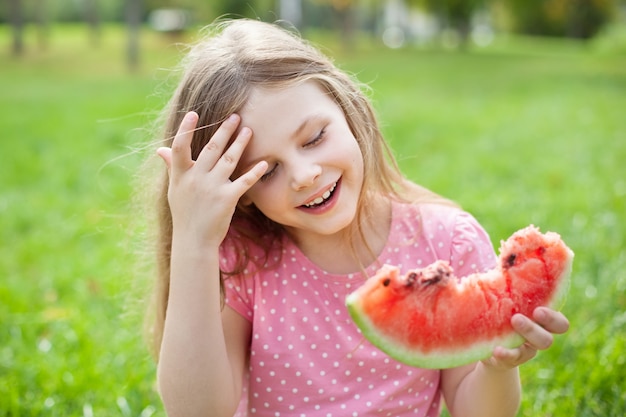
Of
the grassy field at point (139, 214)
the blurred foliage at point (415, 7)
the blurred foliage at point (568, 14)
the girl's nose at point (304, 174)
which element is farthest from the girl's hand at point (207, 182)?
the blurred foliage at point (568, 14)

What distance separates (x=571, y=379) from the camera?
106 inches

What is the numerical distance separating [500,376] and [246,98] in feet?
3.11

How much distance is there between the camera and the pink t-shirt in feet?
6.96

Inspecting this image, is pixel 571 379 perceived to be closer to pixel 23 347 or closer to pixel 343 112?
pixel 343 112

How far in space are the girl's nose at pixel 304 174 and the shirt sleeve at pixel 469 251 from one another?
0.54 meters

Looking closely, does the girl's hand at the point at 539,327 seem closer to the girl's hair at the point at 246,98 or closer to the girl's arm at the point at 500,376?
the girl's arm at the point at 500,376

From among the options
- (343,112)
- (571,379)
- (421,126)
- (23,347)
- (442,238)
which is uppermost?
(343,112)

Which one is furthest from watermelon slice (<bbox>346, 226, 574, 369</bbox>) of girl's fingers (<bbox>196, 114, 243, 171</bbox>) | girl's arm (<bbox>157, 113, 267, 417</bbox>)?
girl's fingers (<bbox>196, 114, 243, 171</bbox>)

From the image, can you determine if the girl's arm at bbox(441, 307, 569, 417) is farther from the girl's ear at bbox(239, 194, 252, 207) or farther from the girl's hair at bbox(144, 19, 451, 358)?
the girl's ear at bbox(239, 194, 252, 207)

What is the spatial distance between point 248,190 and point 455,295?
596mm

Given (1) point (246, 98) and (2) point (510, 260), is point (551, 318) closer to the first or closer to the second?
(2) point (510, 260)

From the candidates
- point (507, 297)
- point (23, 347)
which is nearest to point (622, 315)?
point (507, 297)

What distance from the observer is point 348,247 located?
2.20m

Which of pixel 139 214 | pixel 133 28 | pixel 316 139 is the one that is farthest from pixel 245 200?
pixel 133 28
